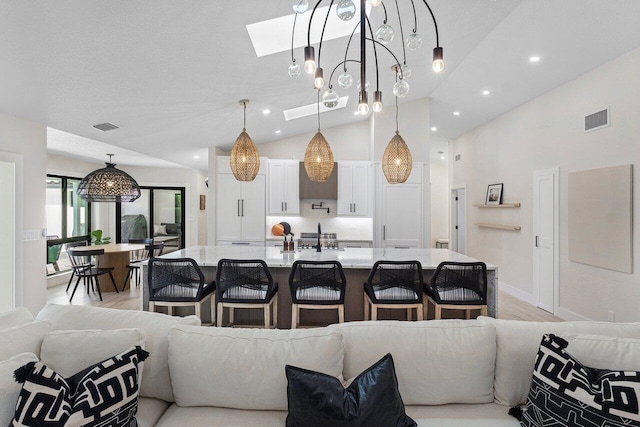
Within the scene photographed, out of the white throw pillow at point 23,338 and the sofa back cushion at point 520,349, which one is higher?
the white throw pillow at point 23,338

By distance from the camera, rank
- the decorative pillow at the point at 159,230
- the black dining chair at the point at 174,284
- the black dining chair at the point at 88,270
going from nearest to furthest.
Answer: the black dining chair at the point at 174,284, the black dining chair at the point at 88,270, the decorative pillow at the point at 159,230

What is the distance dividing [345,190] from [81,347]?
5075 mm

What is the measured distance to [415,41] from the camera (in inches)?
73.7

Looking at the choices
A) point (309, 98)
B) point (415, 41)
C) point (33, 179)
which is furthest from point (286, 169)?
point (415, 41)

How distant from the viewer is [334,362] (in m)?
1.46

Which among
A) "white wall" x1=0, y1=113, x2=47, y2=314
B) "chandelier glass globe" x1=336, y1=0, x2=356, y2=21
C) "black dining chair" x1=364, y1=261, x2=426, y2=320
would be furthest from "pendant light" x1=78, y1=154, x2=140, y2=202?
"chandelier glass globe" x1=336, y1=0, x2=356, y2=21

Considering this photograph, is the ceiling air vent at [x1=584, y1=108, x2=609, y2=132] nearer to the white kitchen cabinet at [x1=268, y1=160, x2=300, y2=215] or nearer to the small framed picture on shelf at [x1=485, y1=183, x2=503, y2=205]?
the small framed picture on shelf at [x1=485, y1=183, x2=503, y2=205]

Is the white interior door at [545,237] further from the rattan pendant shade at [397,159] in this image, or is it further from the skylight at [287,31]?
the skylight at [287,31]

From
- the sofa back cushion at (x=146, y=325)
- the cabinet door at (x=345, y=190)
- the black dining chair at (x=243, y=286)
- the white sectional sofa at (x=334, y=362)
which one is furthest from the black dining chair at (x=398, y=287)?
the cabinet door at (x=345, y=190)

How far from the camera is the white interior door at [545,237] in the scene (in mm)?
4484

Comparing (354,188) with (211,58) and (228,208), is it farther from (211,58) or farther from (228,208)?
(211,58)

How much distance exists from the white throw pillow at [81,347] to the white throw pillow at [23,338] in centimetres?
3

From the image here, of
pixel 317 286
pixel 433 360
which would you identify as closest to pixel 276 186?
pixel 317 286

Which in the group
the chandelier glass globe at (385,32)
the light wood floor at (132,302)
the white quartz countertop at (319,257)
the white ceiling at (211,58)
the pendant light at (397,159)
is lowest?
the light wood floor at (132,302)
